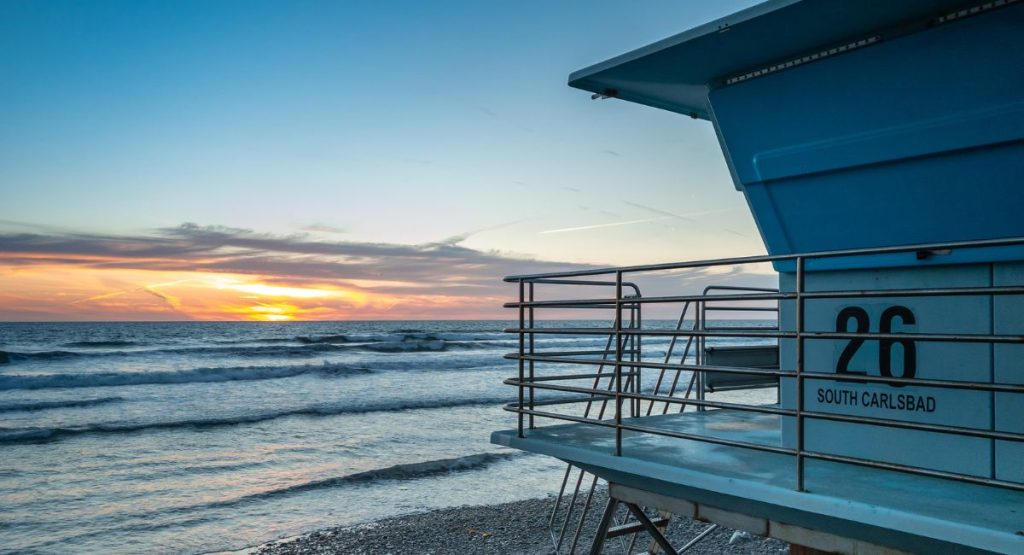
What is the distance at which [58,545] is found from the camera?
956 cm

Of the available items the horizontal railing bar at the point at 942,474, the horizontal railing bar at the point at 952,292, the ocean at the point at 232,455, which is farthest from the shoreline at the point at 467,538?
the horizontal railing bar at the point at 952,292

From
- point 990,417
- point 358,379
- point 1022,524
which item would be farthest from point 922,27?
point 358,379

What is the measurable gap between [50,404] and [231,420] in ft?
25.7

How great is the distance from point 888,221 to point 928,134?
21.5 inches

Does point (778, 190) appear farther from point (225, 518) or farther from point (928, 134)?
point (225, 518)

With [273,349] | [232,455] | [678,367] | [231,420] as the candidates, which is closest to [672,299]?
[678,367]

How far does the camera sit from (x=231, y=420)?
67.4ft

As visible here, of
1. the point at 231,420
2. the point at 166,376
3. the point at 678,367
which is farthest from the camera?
the point at 166,376

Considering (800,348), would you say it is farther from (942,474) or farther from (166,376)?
(166,376)

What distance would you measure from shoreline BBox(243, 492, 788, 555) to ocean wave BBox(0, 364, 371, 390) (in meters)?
23.2

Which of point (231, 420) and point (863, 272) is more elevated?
point (863, 272)

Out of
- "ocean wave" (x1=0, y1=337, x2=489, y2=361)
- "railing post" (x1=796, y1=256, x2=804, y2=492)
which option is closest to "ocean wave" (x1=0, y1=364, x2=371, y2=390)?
"ocean wave" (x1=0, y1=337, x2=489, y2=361)

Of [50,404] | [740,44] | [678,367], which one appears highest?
[740,44]

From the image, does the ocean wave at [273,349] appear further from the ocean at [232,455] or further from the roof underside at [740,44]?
the roof underside at [740,44]
